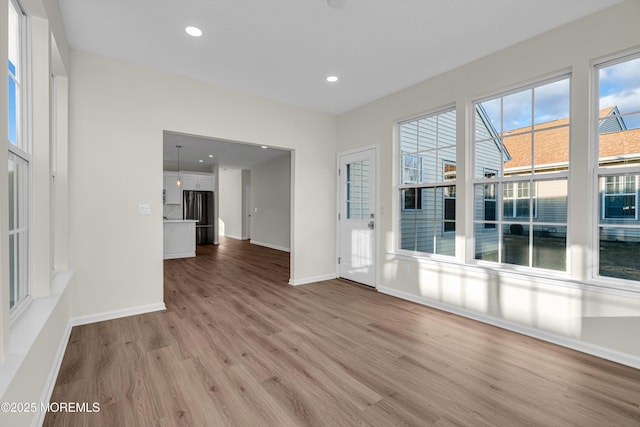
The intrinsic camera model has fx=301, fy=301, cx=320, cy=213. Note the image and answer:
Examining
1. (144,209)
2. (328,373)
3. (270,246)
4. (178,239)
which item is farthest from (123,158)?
(270,246)

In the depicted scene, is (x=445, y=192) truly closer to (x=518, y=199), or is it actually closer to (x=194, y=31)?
(x=518, y=199)

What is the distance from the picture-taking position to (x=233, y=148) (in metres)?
7.39

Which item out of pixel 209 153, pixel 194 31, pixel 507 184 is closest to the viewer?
pixel 194 31

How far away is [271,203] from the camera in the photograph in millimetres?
9414

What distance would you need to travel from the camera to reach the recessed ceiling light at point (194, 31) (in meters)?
2.79

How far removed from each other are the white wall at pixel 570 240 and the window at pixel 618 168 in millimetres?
118

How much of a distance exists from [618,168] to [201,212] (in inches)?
385

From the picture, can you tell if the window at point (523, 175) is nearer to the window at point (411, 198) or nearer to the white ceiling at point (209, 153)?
the window at point (411, 198)

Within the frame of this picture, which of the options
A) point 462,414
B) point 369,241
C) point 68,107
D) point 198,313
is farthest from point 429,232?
point 68,107

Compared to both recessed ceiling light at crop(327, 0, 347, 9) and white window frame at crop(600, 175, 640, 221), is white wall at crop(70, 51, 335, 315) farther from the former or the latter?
white window frame at crop(600, 175, 640, 221)

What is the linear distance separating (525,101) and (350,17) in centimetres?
198

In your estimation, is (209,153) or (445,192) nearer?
(445,192)

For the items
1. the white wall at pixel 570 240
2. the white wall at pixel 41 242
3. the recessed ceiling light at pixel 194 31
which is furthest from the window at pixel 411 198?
the white wall at pixel 41 242

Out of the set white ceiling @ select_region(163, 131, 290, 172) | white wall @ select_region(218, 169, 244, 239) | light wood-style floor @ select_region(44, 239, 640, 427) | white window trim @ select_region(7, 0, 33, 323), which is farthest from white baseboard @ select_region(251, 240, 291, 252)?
white window trim @ select_region(7, 0, 33, 323)
